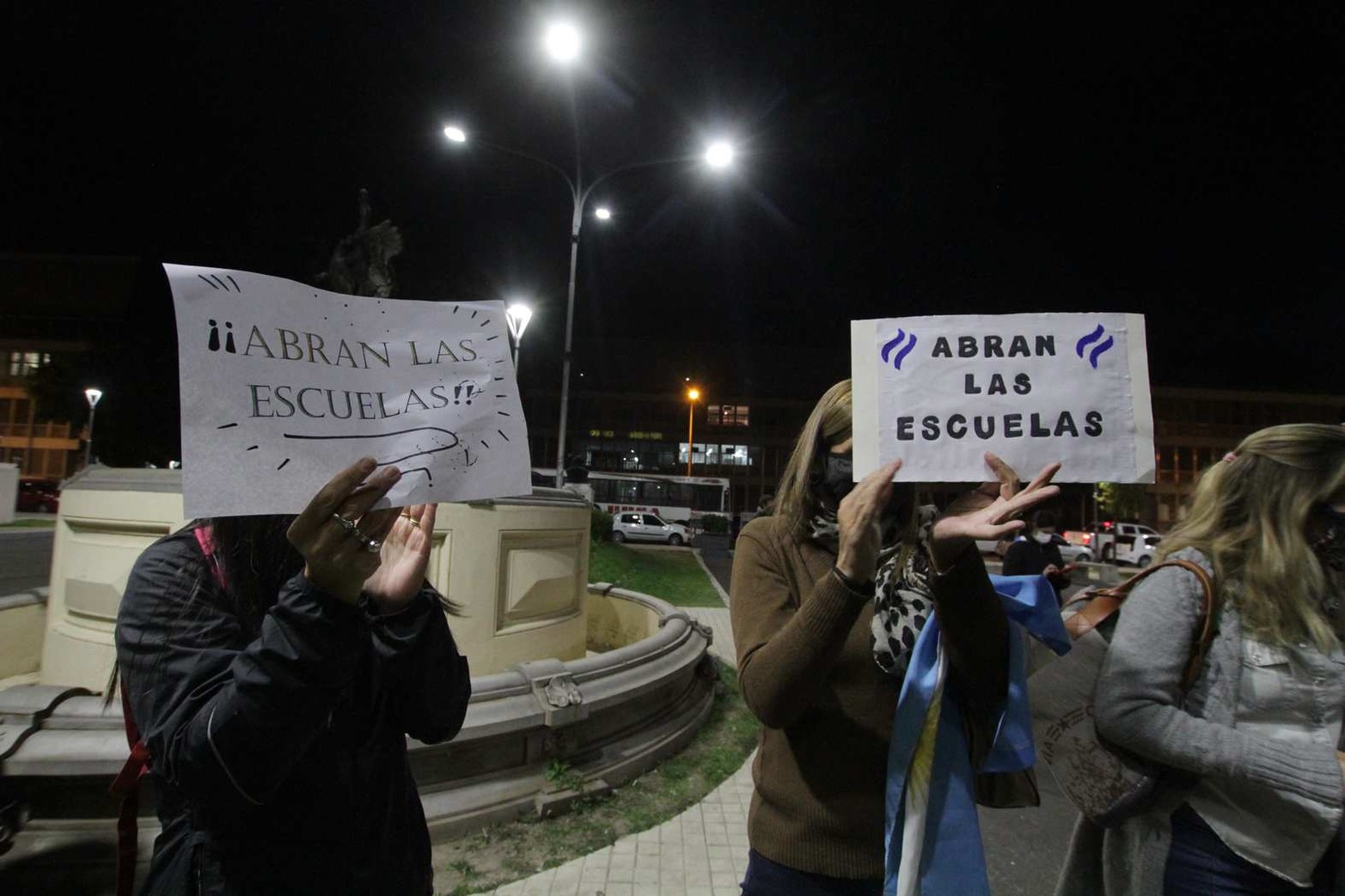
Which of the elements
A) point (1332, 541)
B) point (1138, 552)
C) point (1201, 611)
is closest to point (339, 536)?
point (1201, 611)

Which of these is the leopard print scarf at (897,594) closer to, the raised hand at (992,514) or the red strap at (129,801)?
the raised hand at (992,514)

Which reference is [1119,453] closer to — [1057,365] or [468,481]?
[1057,365]

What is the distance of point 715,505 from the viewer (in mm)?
39562

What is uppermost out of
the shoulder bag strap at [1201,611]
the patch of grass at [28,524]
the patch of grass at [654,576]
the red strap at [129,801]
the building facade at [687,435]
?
the building facade at [687,435]

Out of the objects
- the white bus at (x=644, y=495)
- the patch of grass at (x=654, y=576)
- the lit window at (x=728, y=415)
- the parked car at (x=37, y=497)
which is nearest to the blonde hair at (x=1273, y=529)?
the patch of grass at (x=654, y=576)

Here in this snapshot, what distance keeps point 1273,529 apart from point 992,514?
823 mm

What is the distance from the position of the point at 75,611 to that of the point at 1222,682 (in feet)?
22.1

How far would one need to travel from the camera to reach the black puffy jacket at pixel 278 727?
1098mm

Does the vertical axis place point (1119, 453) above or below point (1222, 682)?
above

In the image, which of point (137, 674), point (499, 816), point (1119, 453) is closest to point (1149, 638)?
point (1119, 453)

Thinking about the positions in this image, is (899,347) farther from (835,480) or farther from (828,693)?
(828,693)

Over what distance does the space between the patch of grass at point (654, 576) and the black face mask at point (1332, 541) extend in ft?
28.9

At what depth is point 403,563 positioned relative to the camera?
5.00 ft

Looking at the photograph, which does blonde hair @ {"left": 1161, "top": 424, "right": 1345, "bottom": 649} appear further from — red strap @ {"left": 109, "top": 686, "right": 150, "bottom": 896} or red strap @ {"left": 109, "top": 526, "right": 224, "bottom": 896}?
red strap @ {"left": 109, "top": 686, "right": 150, "bottom": 896}
